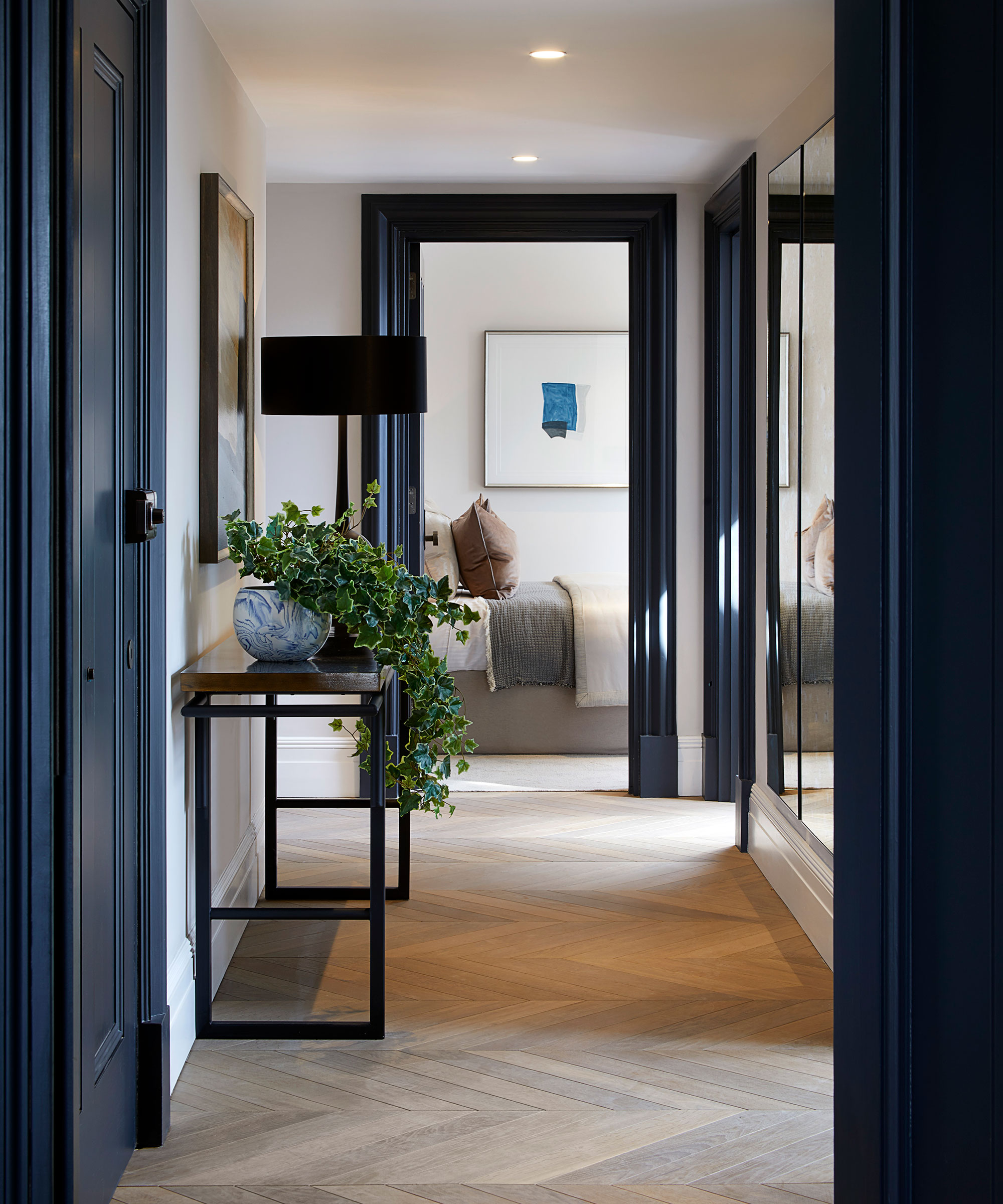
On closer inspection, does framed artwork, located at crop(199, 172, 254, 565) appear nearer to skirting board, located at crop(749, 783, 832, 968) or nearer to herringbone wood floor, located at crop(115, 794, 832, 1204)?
herringbone wood floor, located at crop(115, 794, 832, 1204)

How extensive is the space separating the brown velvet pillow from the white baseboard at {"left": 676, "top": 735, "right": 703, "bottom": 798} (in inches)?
64.2

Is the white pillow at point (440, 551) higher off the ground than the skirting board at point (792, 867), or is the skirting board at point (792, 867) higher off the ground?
the white pillow at point (440, 551)

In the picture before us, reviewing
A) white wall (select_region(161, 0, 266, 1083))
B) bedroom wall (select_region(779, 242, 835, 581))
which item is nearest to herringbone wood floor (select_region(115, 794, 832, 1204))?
white wall (select_region(161, 0, 266, 1083))

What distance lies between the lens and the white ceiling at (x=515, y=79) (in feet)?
9.21

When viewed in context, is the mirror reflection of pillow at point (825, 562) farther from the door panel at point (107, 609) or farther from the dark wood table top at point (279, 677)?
the door panel at point (107, 609)

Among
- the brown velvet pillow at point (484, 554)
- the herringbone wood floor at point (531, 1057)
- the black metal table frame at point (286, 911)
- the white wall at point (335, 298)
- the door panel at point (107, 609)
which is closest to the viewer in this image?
the door panel at point (107, 609)

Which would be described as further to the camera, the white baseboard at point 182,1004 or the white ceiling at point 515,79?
the white ceiling at point 515,79

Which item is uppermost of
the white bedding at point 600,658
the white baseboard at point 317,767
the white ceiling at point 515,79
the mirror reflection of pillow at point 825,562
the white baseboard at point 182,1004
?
the white ceiling at point 515,79

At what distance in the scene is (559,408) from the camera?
775 cm

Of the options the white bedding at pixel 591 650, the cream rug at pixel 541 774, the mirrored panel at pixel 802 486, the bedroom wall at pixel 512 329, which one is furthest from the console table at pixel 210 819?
the bedroom wall at pixel 512 329

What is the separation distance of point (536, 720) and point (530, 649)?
Result: 35 centimetres

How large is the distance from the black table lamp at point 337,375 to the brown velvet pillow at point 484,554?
123 inches
